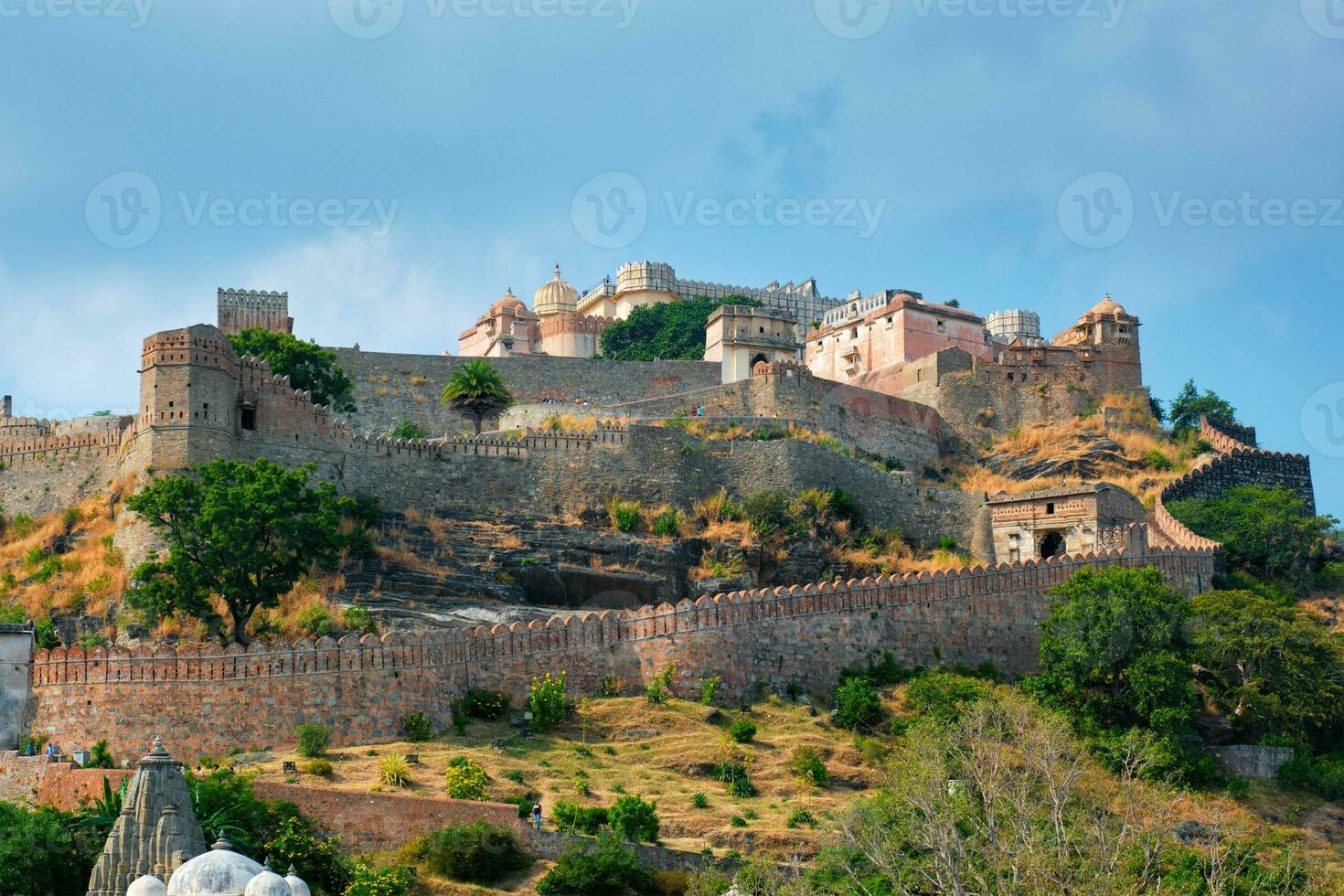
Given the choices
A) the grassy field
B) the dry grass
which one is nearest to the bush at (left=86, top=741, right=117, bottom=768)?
the grassy field

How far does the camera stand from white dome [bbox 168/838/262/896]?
2772 centimetres

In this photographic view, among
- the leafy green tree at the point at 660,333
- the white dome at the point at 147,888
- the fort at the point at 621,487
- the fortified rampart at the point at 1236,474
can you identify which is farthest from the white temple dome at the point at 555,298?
the white dome at the point at 147,888

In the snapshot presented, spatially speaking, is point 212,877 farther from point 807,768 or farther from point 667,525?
point 667,525

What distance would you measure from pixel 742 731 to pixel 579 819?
6030mm

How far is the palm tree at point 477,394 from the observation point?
62.0m

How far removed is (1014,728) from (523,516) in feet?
57.5

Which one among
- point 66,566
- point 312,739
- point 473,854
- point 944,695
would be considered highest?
point 66,566

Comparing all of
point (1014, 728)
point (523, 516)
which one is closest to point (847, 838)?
point (1014, 728)

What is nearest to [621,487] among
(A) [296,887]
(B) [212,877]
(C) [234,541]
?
(C) [234,541]

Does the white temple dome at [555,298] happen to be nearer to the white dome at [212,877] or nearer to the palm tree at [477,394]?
the palm tree at [477,394]

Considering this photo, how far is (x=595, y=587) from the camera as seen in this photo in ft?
162

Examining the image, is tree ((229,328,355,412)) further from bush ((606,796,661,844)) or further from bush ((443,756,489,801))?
bush ((606,796,661,844))

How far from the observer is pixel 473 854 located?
34375mm

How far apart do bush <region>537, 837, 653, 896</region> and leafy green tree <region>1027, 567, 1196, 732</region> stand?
523 inches
